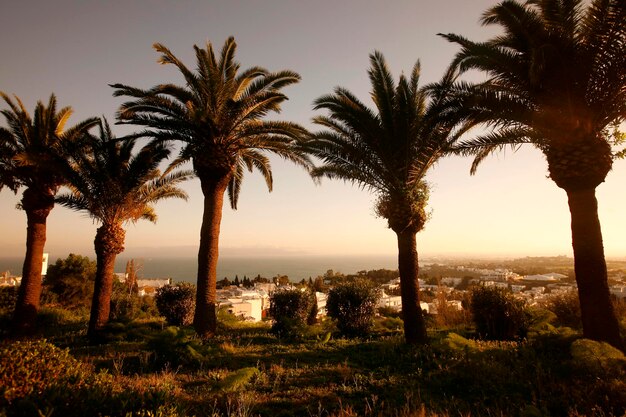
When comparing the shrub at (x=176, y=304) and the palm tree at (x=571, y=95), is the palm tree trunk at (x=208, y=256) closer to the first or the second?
the shrub at (x=176, y=304)

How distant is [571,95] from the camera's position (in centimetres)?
823

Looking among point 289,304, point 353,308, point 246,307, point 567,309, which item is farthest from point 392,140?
point 246,307

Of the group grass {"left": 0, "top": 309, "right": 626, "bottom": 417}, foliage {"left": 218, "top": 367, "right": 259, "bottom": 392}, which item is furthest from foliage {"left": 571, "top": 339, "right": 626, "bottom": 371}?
foliage {"left": 218, "top": 367, "right": 259, "bottom": 392}

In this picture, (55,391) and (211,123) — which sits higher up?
(211,123)

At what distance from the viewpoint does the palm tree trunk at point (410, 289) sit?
9.33m

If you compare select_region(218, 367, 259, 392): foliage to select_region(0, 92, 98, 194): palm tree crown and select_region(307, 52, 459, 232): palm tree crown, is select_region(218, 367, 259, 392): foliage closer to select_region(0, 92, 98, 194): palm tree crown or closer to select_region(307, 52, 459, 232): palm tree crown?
select_region(307, 52, 459, 232): palm tree crown

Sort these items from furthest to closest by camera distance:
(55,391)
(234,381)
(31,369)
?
(234,381), (31,369), (55,391)

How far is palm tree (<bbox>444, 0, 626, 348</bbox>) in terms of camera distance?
7566 millimetres

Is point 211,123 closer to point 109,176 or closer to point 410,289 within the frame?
point 109,176

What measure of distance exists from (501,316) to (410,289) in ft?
9.47

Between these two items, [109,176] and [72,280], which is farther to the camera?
[72,280]

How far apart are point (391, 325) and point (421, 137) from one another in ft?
21.5

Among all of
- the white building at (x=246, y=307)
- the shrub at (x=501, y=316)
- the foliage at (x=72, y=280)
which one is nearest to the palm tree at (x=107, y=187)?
the shrub at (x=501, y=316)

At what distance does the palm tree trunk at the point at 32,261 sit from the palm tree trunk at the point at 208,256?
23.3 ft
